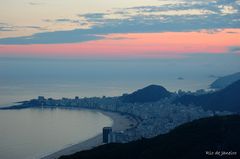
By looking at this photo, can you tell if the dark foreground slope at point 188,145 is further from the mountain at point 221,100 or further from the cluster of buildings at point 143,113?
the mountain at point 221,100

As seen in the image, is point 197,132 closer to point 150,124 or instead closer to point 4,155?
point 4,155

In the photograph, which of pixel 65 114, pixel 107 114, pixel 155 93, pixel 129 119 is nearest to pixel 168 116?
pixel 129 119

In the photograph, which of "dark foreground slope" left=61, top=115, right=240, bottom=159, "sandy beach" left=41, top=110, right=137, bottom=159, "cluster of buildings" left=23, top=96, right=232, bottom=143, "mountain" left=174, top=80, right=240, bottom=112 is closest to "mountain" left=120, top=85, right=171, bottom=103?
"cluster of buildings" left=23, top=96, right=232, bottom=143

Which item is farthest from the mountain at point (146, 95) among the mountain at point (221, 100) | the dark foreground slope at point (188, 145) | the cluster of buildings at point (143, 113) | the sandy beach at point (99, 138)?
the dark foreground slope at point (188, 145)

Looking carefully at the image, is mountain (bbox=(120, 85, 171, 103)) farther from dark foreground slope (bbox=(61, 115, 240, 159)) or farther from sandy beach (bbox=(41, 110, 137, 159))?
dark foreground slope (bbox=(61, 115, 240, 159))

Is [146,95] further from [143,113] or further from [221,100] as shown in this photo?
[143,113]

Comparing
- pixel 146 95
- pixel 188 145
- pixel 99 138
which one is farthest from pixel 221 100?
pixel 188 145
